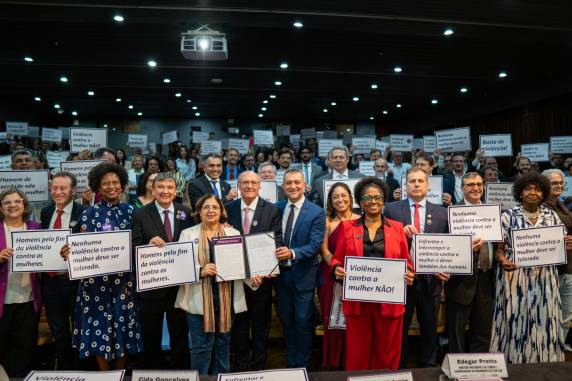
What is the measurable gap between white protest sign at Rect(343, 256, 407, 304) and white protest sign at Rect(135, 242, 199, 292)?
0.97 metres

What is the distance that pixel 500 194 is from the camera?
4016mm

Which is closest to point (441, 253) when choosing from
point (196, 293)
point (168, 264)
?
point (196, 293)

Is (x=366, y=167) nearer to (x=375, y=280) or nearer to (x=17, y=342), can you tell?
(x=375, y=280)

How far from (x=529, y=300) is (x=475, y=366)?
1.43m

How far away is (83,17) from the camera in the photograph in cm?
604

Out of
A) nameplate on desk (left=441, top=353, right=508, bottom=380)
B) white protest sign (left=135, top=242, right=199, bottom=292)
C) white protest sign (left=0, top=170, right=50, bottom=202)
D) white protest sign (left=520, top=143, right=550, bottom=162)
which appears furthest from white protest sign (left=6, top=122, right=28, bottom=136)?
white protest sign (left=520, top=143, right=550, bottom=162)

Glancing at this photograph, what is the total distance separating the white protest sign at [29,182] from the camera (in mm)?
3812

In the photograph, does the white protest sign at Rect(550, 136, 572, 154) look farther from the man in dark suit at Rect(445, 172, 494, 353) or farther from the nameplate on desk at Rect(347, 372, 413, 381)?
the nameplate on desk at Rect(347, 372, 413, 381)

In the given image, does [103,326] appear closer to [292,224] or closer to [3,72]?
[292,224]

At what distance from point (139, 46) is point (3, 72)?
4.35 metres

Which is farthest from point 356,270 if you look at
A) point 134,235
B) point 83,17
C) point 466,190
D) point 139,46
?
point 139,46

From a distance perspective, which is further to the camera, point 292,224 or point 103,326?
point 292,224

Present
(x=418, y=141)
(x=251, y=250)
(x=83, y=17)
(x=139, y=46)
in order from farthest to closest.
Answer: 1. (x=418, y=141)
2. (x=139, y=46)
3. (x=83, y=17)
4. (x=251, y=250)

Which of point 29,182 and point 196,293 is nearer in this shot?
point 196,293
